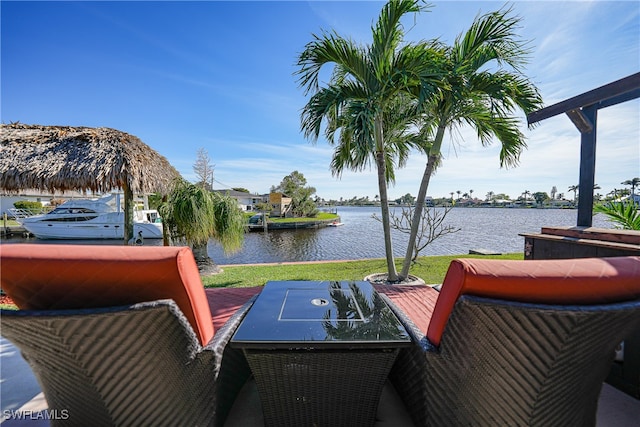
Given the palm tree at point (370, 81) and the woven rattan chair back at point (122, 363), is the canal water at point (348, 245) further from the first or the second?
the woven rattan chair back at point (122, 363)

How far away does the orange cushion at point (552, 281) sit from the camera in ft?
3.07

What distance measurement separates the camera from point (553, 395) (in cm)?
107

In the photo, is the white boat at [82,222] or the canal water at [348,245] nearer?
the canal water at [348,245]

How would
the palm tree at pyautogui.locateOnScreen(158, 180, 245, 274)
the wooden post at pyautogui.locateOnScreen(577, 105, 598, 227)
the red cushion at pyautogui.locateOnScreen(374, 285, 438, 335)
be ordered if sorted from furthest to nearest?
the palm tree at pyautogui.locateOnScreen(158, 180, 245, 274), the wooden post at pyautogui.locateOnScreen(577, 105, 598, 227), the red cushion at pyautogui.locateOnScreen(374, 285, 438, 335)

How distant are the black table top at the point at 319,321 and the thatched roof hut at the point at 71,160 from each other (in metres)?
4.45

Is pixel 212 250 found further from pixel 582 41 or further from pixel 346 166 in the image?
pixel 582 41

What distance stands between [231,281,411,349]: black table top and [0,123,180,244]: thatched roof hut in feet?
14.6

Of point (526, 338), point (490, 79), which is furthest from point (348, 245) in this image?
point (526, 338)

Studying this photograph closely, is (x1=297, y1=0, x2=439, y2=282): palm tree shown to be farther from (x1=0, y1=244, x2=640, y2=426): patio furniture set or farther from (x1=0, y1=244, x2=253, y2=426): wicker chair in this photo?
(x1=0, y1=244, x2=253, y2=426): wicker chair

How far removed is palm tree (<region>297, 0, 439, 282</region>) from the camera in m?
3.46

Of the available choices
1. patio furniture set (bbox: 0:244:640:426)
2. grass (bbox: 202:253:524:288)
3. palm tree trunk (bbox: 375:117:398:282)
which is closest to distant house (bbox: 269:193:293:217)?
grass (bbox: 202:253:524:288)

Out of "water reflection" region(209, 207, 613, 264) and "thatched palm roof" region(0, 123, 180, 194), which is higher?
"thatched palm roof" region(0, 123, 180, 194)
